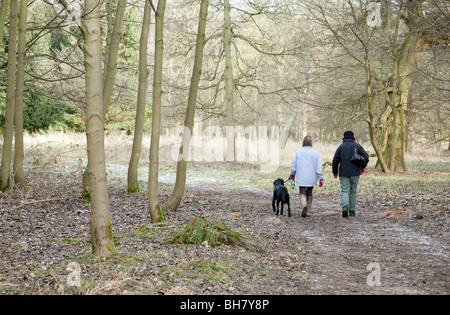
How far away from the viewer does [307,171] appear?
10.6 m

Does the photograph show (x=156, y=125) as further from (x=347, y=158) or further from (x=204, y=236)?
(x=347, y=158)

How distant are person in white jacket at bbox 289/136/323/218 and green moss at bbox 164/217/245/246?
4.14 meters

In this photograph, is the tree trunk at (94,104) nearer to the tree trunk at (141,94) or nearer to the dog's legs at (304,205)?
the tree trunk at (141,94)

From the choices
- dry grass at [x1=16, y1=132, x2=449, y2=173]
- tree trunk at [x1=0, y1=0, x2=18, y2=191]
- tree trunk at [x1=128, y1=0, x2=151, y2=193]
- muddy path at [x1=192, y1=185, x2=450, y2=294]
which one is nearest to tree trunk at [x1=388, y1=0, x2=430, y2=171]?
dry grass at [x1=16, y1=132, x2=449, y2=173]

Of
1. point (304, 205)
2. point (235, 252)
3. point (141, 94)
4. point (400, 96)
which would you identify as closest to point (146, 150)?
point (400, 96)

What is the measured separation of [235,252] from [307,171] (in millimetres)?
4971

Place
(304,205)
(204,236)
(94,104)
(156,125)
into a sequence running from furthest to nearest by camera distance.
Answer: (304,205), (156,125), (204,236), (94,104)

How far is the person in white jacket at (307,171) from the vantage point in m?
10.5

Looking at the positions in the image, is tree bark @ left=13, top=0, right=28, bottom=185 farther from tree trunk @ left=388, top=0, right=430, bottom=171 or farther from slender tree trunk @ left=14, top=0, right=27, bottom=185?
tree trunk @ left=388, top=0, right=430, bottom=171

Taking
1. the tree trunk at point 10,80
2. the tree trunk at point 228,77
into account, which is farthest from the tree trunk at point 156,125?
the tree trunk at point 228,77

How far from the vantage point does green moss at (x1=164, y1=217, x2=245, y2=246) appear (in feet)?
21.0

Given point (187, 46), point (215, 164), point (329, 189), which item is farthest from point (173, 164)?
point (329, 189)
